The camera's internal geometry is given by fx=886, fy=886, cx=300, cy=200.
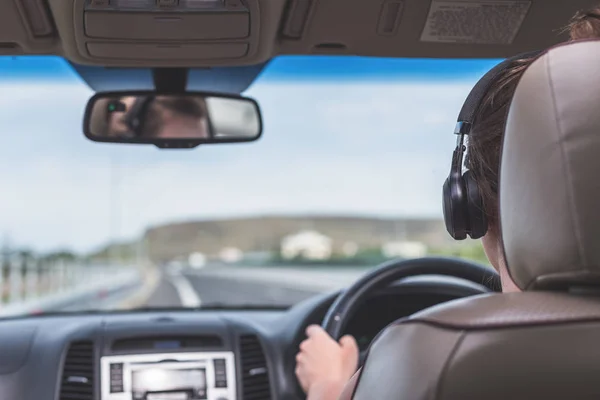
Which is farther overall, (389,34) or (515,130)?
(389,34)

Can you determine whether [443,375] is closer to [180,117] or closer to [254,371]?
[254,371]

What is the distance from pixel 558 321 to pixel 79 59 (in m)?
2.74

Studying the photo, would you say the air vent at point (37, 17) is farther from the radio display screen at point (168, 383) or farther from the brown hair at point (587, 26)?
the brown hair at point (587, 26)

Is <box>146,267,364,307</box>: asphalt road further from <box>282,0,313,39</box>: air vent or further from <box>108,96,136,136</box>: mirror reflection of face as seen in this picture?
<box>282,0,313,39</box>: air vent

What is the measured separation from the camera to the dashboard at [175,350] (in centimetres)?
370

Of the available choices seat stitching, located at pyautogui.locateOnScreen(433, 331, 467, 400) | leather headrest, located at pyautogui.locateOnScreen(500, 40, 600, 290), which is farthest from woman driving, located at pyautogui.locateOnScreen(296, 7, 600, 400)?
seat stitching, located at pyautogui.locateOnScreen(433, 331, 467, 400)

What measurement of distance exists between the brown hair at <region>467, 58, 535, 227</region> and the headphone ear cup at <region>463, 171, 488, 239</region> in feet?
0.03

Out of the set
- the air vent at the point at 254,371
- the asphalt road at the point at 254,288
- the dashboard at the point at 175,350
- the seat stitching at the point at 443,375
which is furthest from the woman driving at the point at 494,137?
the asphalt road at the point at 254,288

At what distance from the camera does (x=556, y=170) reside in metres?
1.50

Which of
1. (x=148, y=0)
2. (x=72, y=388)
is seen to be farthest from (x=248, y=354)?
A: (x=148, y=0)

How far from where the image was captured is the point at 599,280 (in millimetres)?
1502

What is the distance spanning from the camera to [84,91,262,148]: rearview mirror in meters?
3.92

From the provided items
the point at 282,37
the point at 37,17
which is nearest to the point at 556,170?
the point at 282,37

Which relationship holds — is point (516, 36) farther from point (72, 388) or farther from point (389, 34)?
point (72, 388)
